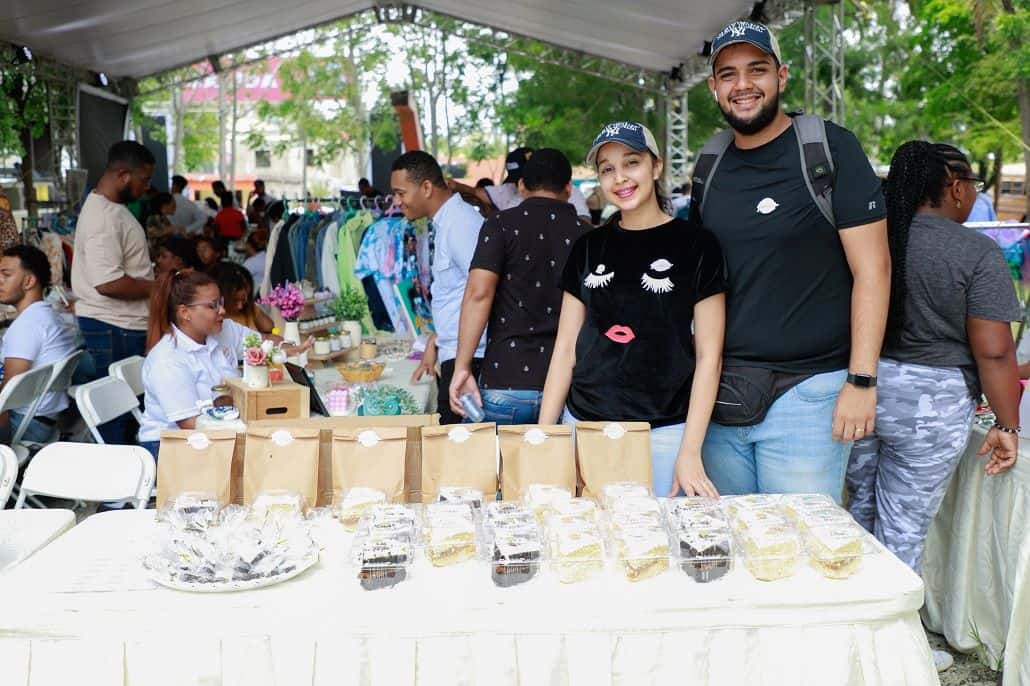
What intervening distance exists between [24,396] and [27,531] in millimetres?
1930

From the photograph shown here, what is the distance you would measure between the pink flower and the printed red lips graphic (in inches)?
61.4

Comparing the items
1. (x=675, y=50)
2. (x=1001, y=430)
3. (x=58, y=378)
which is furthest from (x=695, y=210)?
(x=675, y=50)

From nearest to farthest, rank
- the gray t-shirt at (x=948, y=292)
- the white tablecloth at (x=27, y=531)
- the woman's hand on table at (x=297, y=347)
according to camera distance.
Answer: the white tablecloth at (x=27, y=531), the gray t-shirt at (x=948, y=292), the woman's hand on table at (x=297, y=347)

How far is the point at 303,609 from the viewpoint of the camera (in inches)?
66.7

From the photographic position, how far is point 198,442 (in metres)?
2.12

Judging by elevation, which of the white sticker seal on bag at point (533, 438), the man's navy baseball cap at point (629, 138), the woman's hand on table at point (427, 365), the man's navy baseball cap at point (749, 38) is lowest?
the woman's hand on table at point (427, 365)

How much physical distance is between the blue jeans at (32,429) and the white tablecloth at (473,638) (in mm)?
2733

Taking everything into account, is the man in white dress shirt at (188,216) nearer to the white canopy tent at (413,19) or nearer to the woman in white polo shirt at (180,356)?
the white canopy tent at (413,19)

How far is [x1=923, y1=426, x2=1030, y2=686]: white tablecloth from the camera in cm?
282

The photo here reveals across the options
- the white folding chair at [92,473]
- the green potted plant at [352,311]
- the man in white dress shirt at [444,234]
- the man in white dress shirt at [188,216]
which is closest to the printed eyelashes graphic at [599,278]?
the man in white dress shirt at [444,234]

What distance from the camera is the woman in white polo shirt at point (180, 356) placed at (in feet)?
11.0

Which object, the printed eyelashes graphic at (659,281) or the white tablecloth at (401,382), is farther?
the white tablecloth at (401,382)

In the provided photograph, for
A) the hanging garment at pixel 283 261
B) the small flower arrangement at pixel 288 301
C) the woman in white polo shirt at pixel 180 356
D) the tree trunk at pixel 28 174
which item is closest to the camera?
the woman in white polo shirt at pixel 180 356

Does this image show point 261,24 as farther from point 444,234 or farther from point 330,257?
point 444,234
